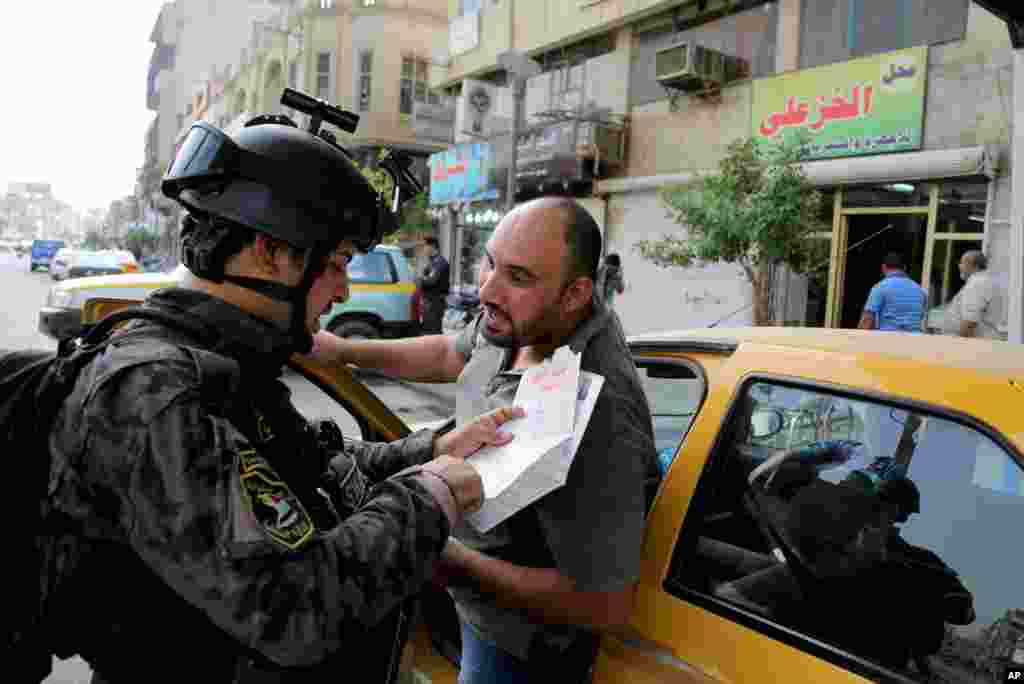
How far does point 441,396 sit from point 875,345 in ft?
25.3

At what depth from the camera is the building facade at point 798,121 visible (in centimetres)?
1027

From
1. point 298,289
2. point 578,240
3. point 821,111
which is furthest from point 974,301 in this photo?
point 298,289

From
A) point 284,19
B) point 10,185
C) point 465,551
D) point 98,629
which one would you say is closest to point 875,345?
point 465,551

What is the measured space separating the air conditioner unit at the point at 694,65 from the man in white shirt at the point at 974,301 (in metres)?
6.87

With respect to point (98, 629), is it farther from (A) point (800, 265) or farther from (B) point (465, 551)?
(A) point (800, 265)

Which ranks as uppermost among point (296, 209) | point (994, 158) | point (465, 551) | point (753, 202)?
point (994, 158)

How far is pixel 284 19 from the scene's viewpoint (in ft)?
118

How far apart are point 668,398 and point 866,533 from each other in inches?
54.0

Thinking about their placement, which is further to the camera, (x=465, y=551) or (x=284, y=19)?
(x=284, y=19)

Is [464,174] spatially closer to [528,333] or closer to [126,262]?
[126,262]

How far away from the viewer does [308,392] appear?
9.34ft

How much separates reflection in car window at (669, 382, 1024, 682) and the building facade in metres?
6.40

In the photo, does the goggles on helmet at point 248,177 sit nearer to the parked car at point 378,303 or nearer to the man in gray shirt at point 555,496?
the man in gray shirt at point 555,496

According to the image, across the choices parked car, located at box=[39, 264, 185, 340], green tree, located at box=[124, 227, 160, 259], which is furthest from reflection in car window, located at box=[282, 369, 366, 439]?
green tree, located at box=[124, 227, 160, 259]
